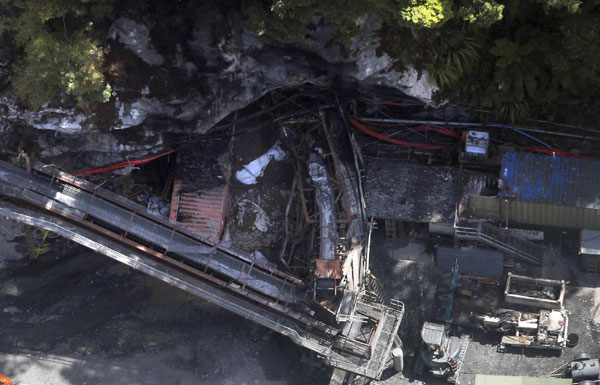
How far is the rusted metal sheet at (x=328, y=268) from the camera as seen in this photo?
105 feet

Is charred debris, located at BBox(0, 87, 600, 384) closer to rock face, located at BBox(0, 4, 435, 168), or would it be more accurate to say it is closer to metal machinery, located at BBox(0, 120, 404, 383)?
metal machinery, located at BBox(0, 120, 404, 383)

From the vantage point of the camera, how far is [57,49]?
27.2 m

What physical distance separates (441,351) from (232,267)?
9823mm

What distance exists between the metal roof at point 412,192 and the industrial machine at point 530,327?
5.00 m

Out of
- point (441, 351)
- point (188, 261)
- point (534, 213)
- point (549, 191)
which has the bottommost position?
point (441, 351)

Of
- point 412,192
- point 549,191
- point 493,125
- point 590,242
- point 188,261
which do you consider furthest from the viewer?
point 412,192

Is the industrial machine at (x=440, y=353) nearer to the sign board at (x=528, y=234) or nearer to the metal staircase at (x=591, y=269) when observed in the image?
the sign board at (x=528, y=234)

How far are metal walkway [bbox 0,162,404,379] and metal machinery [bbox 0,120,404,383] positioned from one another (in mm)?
41

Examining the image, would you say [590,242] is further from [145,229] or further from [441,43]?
[145,229]

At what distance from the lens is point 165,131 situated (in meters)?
31.9

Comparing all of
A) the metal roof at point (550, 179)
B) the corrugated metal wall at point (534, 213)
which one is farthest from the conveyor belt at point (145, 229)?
the metal roof at point (550, 179)

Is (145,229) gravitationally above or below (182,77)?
below

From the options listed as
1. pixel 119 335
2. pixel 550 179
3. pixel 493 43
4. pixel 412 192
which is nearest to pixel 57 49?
pixel 119 335

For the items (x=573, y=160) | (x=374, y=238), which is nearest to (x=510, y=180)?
(x=573, y=160)
